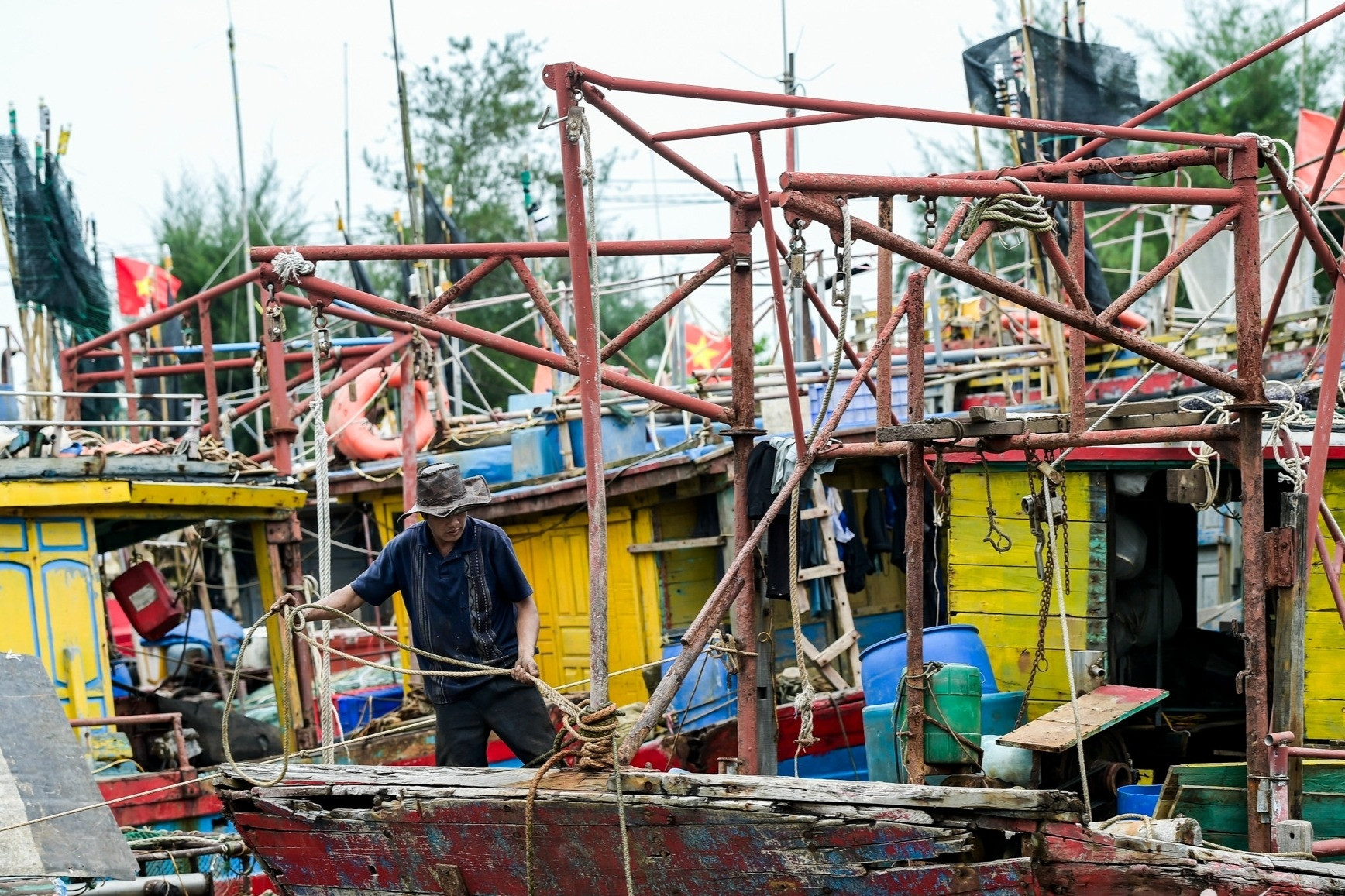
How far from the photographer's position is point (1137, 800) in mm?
7074

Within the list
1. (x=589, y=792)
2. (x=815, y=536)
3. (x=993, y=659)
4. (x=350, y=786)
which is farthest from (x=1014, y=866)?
(x=815, y=536)

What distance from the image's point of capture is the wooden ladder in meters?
11.6

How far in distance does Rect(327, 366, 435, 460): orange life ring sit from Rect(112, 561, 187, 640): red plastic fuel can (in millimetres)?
2388

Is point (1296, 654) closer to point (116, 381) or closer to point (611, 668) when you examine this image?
point (611, 668)

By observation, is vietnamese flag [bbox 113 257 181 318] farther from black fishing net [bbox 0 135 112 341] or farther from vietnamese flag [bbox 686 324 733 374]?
vietnamese flag [bbox 686 324 733 374]

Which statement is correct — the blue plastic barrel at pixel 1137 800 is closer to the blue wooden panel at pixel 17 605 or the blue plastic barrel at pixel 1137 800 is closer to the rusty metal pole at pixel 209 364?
the blue wooden panel at pixel 17 605

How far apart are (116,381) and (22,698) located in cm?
1067

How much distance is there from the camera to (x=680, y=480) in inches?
459

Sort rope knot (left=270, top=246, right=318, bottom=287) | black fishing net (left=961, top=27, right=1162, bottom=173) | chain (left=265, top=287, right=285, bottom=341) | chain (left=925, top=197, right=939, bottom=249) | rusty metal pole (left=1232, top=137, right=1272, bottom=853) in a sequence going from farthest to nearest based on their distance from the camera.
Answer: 1. black fishing net (left=961, top=27, right=1162, bottom=173)
2. chain (left=265, top=287, right=285, bottom=341)
3. rope knot (left=270, top=246, right=318, bottom=287)
4. rusty metal pole (left=1232, top=137, right=1272, bottom=853)
5. chain (left=925, top=197, right=939, bottom=249)

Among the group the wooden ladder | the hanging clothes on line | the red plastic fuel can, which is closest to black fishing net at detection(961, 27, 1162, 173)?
the wooden ladder

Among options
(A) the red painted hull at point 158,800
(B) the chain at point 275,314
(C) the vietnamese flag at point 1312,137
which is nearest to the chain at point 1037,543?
(B) the chain at point 275,314

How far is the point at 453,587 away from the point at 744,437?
5.48ft

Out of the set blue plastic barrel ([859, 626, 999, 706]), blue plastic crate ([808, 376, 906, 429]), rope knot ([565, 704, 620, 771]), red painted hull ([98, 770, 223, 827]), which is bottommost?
red painted hull ([98, 770, 223, 827])

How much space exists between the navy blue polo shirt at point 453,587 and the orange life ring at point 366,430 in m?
7.09
